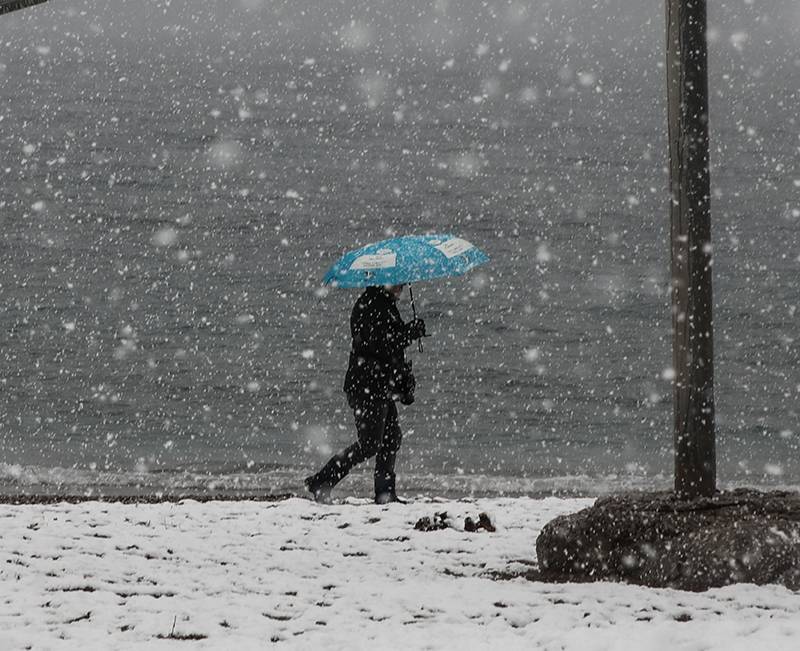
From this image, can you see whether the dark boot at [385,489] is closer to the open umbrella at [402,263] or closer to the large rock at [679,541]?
the open umbrella at [402,263]

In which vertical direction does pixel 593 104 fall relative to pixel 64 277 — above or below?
above

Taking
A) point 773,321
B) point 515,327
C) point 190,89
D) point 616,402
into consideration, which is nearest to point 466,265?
point 616,402

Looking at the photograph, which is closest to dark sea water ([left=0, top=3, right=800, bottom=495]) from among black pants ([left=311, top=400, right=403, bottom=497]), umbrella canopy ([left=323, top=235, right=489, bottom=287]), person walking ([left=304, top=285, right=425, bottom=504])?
black pants ([left=311, top=400, right=403, bottom=497])

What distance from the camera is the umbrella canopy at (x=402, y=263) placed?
8.91 metres

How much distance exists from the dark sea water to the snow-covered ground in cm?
440

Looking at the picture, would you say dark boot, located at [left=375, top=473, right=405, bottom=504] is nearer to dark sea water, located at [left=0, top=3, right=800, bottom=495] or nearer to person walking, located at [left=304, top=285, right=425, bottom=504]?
person walking, located at [left=304, top=285, right=425, bottom=504]

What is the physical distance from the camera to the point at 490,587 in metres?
6.88

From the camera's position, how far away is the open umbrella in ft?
29.2

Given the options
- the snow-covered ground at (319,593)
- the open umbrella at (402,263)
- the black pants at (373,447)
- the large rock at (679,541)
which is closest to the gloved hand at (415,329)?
the open umbrella at (402,263)

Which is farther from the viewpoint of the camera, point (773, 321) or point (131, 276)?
point (131, 276)

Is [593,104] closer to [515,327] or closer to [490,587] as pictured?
[515,327]

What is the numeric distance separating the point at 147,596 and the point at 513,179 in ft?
122

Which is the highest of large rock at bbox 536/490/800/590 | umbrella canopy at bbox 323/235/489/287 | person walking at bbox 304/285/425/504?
umbrella canopy at bbox 323/235/489/287

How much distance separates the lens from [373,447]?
9.41 m
